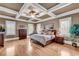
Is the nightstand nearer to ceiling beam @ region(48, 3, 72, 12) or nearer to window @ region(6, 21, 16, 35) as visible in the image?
ceiling beam @ region(48, 3, 72, 12)

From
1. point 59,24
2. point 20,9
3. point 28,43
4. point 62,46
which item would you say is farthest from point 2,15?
point 62,46

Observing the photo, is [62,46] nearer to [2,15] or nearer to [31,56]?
[31,56]

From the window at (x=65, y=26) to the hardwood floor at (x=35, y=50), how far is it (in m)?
0.35

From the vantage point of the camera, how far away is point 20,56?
201cm

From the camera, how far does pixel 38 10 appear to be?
209 centimetres

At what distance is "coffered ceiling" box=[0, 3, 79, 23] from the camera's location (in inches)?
77.3

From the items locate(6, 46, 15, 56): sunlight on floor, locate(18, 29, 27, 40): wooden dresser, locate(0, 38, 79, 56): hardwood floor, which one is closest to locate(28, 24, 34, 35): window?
locate(18, 29, 27, 40): wooden dresser

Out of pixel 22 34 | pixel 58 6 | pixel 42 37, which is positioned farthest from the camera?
pixel 42 37

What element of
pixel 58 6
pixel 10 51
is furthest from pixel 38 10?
pixel 10 51

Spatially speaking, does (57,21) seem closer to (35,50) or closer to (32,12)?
(32,12)

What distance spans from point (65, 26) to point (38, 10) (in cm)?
88

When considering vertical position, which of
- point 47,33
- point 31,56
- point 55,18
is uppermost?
point 55,18

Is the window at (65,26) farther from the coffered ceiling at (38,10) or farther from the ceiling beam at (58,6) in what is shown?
the ceiling beam at (58,6)

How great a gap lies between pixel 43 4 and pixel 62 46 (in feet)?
4.11
